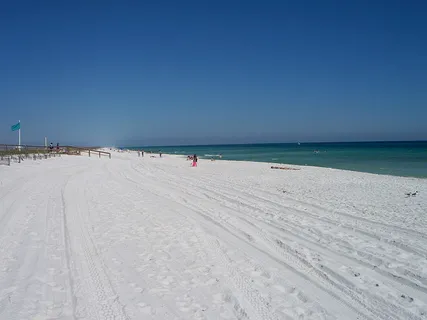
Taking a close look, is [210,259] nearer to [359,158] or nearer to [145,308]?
[145,308]

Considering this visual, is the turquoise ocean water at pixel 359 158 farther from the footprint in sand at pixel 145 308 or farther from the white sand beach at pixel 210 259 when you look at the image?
the footprint in sand at pixel 145 308

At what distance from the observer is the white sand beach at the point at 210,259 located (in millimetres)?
3766

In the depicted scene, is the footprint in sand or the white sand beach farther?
the white sand beach

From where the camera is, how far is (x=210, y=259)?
525cm

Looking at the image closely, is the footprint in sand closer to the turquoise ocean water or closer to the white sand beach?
the white sand beach

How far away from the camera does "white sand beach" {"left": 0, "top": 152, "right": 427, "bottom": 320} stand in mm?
3766

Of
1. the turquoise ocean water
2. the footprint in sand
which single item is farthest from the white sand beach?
the turquoise ocean water

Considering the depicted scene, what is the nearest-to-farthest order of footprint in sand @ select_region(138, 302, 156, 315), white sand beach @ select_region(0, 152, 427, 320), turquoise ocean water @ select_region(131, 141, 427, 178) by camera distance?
footprint in sand @ select_region(138, 302, 156, 315), white sand beach @ select_region(0, 152, 427, 320), turquoise ocean water @ select_region(131, 141, 427, 178)

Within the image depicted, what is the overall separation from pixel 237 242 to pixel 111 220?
3.40 m

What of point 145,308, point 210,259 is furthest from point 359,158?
point 145,308

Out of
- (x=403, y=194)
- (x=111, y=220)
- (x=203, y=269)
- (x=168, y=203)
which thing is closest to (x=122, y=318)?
(x=203, y=269)

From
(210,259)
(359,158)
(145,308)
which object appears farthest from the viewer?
(359,158)

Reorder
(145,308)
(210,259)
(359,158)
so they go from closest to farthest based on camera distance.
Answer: (145,308), (210,259), (359,158)

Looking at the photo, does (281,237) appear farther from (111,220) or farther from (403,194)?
(403,194)
